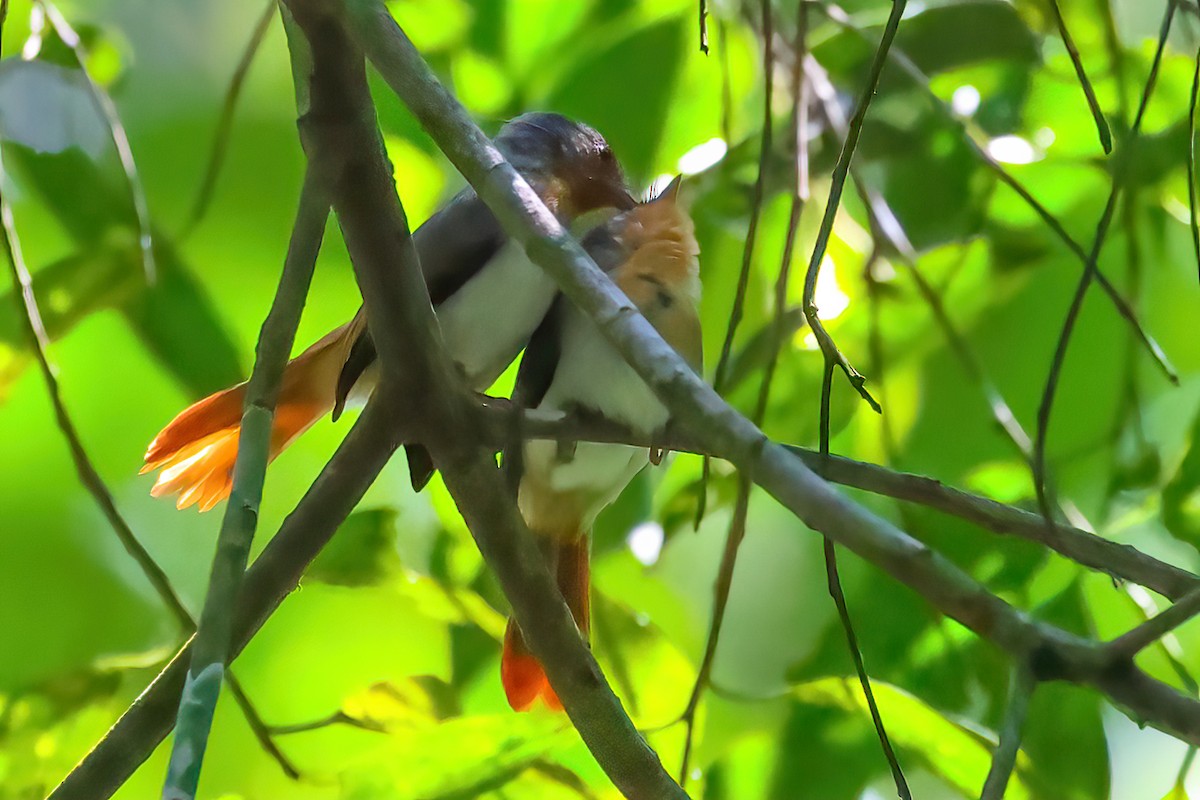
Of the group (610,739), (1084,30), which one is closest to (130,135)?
(610,739)

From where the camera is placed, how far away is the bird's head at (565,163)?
101cm

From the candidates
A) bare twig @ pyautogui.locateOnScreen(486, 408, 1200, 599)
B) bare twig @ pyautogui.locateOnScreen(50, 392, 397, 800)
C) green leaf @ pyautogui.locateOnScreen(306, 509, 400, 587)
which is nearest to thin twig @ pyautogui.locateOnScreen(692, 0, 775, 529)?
bare twig @ pyautogui.locateOnScreen(486, 408, 1200, 599)

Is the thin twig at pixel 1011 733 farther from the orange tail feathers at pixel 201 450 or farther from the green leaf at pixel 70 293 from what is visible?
the green leaf at pixel 70 293

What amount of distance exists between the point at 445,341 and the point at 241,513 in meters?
0.39

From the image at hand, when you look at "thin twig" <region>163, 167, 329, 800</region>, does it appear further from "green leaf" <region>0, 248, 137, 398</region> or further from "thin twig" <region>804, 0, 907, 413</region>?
"green leaf" <region>0, 248, 137, 398</region>

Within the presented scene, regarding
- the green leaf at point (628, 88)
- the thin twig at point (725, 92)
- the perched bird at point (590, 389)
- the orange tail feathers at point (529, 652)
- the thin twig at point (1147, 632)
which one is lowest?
the thin twig at point (1147, 632)

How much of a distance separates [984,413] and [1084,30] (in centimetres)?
40

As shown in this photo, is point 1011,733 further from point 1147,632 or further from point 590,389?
point 590,389

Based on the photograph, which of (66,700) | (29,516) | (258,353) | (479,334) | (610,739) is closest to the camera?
(258,353)

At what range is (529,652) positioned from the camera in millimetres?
844

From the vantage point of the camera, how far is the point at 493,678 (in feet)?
3.37

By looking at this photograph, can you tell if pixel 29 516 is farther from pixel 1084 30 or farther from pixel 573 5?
pixel 1084 30

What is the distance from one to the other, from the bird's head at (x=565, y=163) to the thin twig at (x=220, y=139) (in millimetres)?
239

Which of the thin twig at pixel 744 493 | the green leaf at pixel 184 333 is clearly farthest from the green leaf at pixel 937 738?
the green leaf at pixel 184 333
